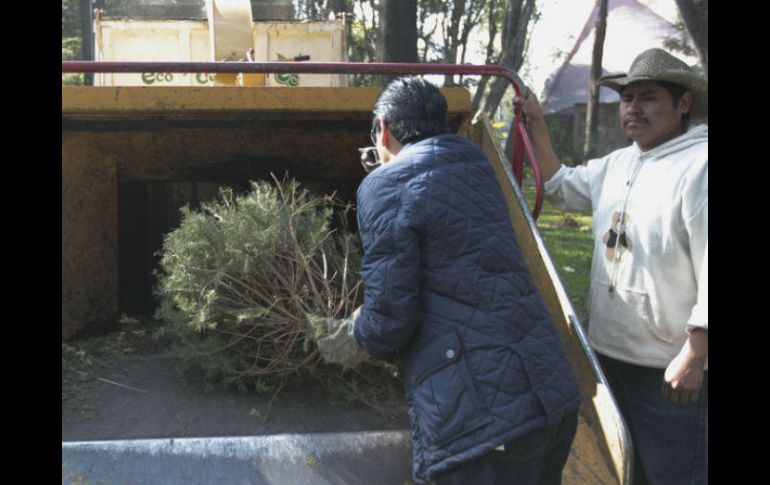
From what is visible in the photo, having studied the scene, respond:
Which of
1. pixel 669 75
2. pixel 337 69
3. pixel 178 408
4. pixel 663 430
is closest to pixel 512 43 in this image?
pixel 337 69

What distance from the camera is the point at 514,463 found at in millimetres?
1830

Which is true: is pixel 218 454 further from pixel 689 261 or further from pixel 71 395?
pixel 689 261

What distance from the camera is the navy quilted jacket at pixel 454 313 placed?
178 cm

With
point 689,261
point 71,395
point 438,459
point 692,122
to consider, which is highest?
point 692,122

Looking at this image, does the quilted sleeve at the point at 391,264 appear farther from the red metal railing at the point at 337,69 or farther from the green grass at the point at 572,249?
the green grass at the point at 572,249

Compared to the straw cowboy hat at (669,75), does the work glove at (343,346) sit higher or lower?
lower

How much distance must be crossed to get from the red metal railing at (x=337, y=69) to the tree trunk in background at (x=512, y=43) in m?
5.68

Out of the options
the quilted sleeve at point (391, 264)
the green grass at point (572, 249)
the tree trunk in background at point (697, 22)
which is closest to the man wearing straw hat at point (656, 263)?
the quilted sleeve at point (391, 264)

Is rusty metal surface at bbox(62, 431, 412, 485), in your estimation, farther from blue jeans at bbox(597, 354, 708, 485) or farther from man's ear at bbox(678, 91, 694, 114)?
man's ear at bbox(678, 91, 694, 114)

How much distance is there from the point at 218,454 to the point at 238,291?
573 mm

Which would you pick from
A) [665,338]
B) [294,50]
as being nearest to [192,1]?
[294,50]

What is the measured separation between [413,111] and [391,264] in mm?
416

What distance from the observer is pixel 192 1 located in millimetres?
4867

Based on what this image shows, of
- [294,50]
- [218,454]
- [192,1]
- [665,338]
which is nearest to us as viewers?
[218,454]
